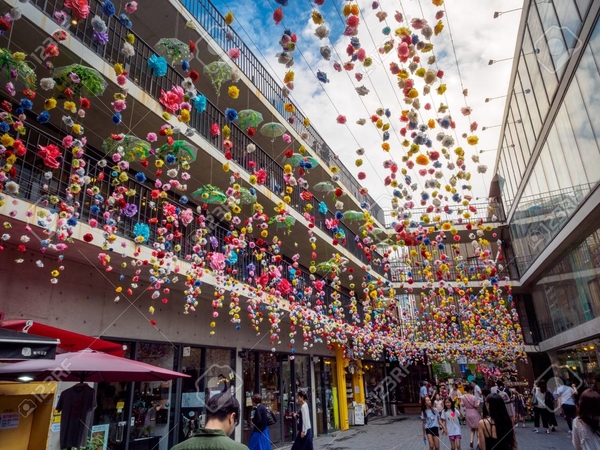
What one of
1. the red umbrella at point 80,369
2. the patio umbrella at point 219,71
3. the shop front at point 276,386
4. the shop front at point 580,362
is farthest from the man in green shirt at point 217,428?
the shop front at point 580,362

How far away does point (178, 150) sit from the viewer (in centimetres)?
771

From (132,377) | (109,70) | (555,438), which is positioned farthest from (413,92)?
(555,438)

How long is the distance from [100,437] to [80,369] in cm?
405

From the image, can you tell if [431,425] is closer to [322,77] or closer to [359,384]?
[322,77]

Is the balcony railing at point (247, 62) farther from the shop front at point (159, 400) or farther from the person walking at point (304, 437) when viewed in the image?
the person walking at point (304, 437)

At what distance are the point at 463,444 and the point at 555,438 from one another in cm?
304

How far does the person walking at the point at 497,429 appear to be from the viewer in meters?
5.06

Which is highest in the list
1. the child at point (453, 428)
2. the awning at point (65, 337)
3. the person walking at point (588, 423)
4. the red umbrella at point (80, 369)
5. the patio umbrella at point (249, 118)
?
the patio umbrella at point (249, 118)

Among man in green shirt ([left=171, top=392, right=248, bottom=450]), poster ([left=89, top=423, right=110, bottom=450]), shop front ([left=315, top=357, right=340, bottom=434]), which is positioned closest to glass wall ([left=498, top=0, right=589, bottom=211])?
man in green shirt ([left=171, top=392, right=248, bottom=450])

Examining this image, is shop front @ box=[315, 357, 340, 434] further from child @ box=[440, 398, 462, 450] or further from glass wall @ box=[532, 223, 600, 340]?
glass wall @ box=[532, 223, 600, 340]

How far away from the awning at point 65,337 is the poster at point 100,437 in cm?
236

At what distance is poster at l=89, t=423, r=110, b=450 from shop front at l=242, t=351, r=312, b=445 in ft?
16.8

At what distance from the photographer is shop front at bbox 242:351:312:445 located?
13.1m

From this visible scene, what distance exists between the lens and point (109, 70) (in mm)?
7652
